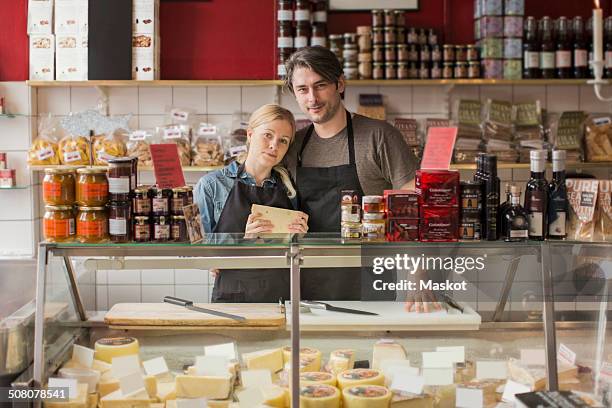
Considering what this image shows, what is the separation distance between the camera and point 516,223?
93.9 inches

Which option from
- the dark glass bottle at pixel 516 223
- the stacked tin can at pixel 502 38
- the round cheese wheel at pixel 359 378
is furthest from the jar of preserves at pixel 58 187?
the stacked tin can at pixel 502 38

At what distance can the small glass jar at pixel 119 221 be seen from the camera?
2.40 meters

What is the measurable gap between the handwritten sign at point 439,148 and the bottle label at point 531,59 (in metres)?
2.63

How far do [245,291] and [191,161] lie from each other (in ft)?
7.62

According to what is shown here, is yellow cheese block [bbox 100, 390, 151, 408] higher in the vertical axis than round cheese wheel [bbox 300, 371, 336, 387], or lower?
lower

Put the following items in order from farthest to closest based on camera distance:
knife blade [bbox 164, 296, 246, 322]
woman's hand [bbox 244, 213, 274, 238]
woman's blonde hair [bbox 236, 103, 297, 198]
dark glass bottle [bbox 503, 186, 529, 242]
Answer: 1. woman's blonde hair [bbox 236, 103, 297, 198]
2. woman's hand [bbox 244, 213, 274, 238]
3. knife blade [bbox 164, 296, 246, 322]
4. dark glass bottle [bbox 503, 186, 529, 242]

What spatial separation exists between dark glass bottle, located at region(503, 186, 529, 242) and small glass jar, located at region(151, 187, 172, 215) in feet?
3.29

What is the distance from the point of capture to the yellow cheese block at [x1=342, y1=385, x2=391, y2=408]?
241cm

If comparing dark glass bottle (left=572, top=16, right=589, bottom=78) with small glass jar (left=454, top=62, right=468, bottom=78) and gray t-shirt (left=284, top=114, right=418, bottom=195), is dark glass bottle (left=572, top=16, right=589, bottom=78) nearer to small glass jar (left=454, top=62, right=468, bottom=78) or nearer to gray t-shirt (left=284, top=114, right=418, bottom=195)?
small glass jar (left=454, top=62, right=468, bottom=78)

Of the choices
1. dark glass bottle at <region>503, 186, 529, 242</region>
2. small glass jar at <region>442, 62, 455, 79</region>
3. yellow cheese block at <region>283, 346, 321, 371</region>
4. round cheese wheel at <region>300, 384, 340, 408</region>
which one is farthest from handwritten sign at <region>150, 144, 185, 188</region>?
small glass jar at <region>442, 62, 455, 79</region>

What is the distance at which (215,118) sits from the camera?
17.1ft

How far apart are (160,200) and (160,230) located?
3.7 inches

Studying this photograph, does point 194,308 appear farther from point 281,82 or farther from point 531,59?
point 531,59

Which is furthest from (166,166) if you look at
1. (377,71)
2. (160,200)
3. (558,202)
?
(377,71)
